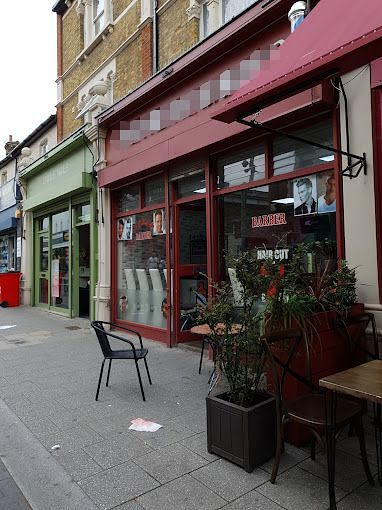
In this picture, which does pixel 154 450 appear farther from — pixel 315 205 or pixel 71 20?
pixel 71 20

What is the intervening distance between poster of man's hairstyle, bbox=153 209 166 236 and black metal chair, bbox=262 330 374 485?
4846 mm

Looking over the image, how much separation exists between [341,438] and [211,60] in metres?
5.61

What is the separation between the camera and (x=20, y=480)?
317cm

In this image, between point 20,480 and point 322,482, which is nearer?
point 322,482

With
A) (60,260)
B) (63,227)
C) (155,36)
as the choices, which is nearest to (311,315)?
(155,36)

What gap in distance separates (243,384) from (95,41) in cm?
1194

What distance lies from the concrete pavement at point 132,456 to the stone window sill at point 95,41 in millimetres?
9671

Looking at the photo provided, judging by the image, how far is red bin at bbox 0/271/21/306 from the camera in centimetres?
1442

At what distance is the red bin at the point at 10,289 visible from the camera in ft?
47.3

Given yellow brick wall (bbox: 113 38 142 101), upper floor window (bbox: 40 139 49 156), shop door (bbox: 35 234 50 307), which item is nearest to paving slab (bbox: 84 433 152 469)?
yellow brick wall (bbox: 113 38 142 101)

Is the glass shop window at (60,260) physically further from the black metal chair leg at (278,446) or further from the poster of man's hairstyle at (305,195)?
the black metal chair leg at (278,446)

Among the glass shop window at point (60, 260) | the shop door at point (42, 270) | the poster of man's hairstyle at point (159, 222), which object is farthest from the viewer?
the shop door at point (42, 270)

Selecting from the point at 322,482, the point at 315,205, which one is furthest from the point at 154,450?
the point at 315,205

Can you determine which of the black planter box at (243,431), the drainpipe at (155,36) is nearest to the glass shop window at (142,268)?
the drainpipe at (155,36)
